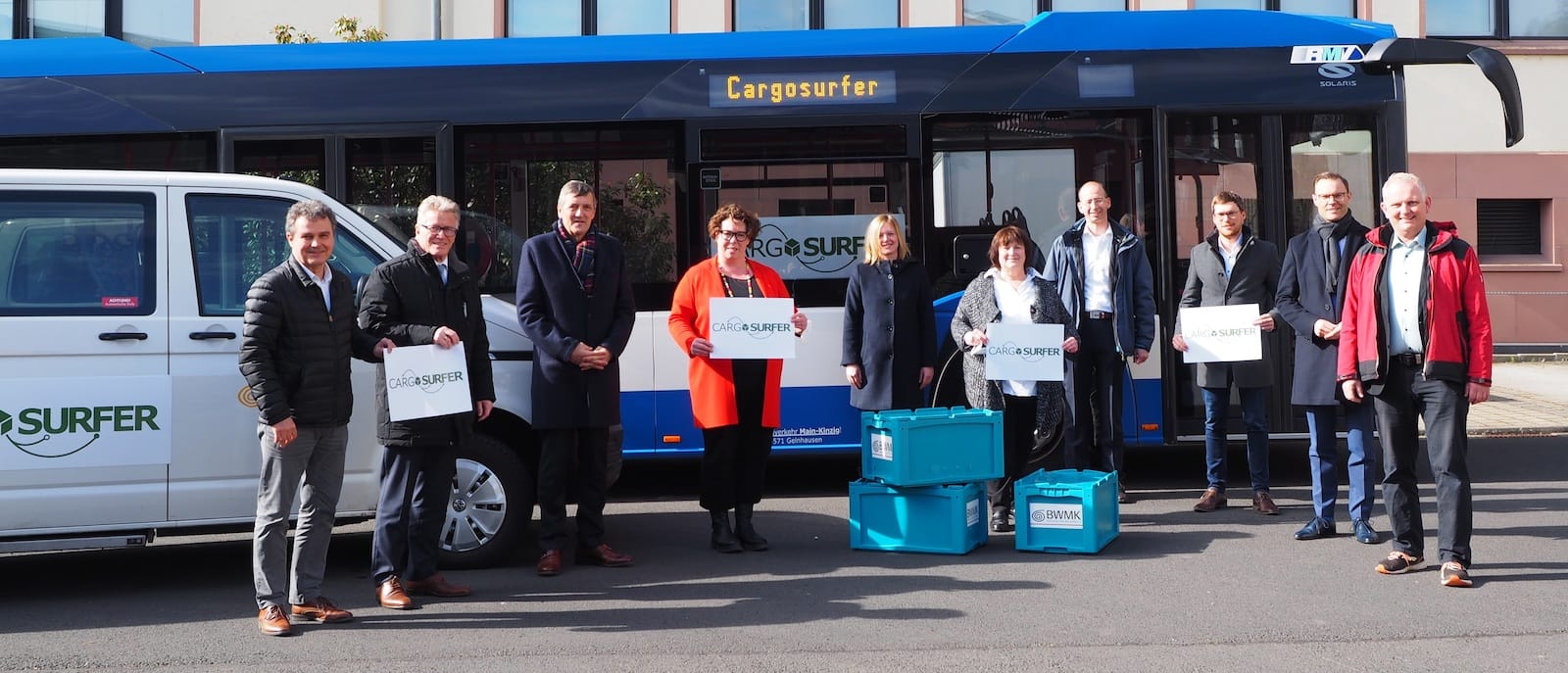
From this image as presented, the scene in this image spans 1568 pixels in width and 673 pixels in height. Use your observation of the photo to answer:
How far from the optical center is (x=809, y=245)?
8297 millimetres

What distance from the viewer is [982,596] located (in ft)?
18.9

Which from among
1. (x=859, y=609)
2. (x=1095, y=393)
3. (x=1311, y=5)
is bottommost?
(x=859, y=609)

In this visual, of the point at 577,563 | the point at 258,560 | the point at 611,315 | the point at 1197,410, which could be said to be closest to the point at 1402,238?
the point at 1197,410

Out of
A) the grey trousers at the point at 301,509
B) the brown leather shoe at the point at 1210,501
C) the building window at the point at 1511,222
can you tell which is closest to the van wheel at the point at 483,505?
the grey trousers at the point at 301,509

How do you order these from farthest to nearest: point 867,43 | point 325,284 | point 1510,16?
1. point 1510,16
2. point 867,43
3. point 325,284

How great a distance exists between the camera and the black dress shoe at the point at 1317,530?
22.5 feet

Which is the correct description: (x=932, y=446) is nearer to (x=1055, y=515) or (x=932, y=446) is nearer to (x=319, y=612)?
(x=1055, y=515)

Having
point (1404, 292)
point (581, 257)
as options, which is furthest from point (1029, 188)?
point (581, 257)

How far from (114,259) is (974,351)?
415cm

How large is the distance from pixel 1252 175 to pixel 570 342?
4.72m

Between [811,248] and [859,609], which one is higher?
[811,248]

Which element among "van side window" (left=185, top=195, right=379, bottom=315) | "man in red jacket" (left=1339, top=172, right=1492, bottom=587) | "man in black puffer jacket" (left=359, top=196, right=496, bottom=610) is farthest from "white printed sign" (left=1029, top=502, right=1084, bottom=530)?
"van side window" (left=185, top=195, right=379, bottom=315)

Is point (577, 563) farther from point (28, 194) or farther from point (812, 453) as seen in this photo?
point (28, 194)

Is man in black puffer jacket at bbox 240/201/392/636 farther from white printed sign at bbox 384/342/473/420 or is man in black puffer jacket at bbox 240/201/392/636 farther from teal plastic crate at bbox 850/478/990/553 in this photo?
teal plastic crate at bbox 850/478/990/553
